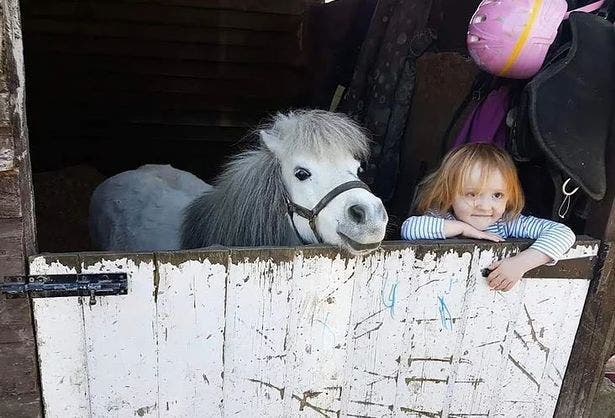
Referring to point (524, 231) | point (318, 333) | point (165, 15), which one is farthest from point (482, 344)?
point (165, 15)

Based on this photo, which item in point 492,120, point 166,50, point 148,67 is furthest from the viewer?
point 148,67

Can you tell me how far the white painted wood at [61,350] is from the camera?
141 centimetres

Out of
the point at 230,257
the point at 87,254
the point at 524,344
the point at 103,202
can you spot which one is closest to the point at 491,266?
the point at 524,344

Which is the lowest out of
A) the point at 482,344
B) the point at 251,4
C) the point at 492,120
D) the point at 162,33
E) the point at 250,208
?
the point at 482,344

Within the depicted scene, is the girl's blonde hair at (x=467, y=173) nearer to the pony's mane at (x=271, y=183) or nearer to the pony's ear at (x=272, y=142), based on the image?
the pony's mane at (x=271, y=183)

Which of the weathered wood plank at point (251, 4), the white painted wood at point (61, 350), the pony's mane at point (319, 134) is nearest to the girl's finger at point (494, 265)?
the pony's mane at point (319, 134)

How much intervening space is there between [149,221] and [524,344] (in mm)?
1861

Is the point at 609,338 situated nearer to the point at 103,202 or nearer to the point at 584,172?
the point at 584,172

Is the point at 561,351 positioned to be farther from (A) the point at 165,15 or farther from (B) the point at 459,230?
(A) the point at 165,15

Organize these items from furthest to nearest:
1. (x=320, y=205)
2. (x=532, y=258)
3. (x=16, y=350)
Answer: (x=320, y=205) → (x=532, y=258) → (x=16, y=350)

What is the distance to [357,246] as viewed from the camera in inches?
62.2

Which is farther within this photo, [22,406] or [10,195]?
[22,406]

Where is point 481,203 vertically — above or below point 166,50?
below

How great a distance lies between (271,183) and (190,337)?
63 cm
